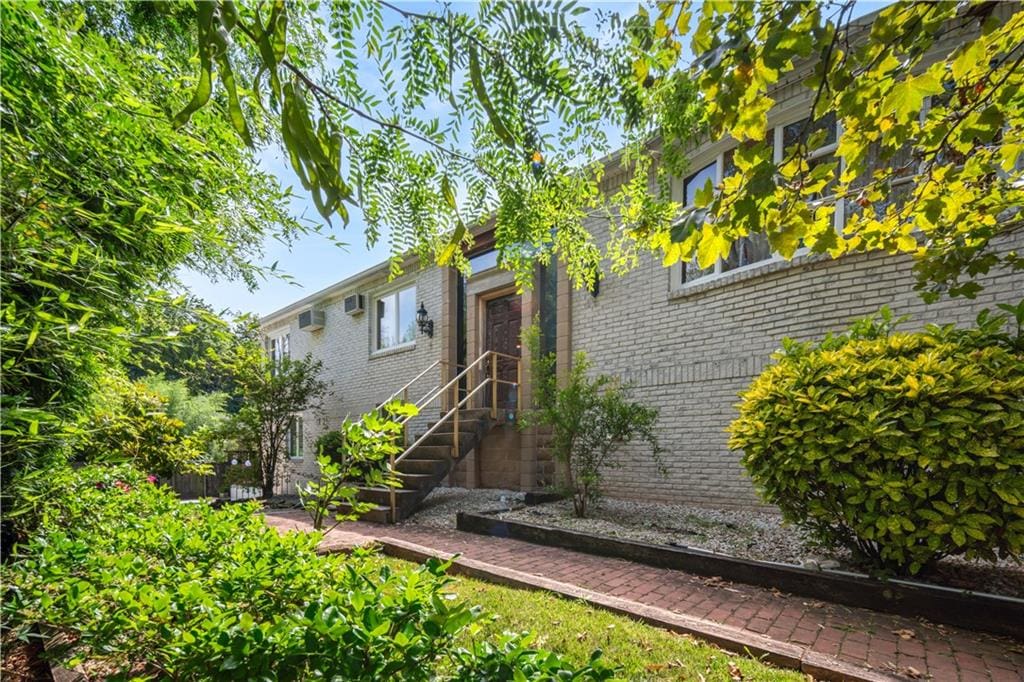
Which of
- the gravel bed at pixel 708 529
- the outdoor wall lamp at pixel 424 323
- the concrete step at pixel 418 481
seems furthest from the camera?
the outdoor wall lamp at pixel 424 323

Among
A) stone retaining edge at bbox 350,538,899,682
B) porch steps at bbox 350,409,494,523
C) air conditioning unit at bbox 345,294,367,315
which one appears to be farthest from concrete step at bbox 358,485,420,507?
air conditioning unit at bbox 345,294,367,315

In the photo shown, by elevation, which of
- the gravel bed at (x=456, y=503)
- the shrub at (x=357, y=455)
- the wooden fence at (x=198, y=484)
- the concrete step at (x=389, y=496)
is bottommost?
the wooden fence at (x=198, y=484)

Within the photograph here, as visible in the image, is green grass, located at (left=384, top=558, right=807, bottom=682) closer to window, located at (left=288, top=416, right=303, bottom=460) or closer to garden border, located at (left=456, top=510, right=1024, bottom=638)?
garden border, located at (left=456, top=510, right=1024, bottom=638)

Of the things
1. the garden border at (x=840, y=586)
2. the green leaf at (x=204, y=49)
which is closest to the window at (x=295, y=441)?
the garden border at (x=840, y=586)

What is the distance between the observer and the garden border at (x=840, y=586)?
9.40 ft

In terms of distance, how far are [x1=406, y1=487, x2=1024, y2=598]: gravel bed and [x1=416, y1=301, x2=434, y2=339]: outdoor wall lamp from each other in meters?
3.93

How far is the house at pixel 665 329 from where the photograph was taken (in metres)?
5.36

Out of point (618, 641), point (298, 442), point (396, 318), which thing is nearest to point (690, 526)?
point (618, 641)

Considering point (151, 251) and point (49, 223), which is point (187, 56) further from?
point (49, 223)

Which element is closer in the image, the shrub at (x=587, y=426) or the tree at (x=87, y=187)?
the tree at (x=87, y=187)

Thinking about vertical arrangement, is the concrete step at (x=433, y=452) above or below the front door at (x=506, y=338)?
below

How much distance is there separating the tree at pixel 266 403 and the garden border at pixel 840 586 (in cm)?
851

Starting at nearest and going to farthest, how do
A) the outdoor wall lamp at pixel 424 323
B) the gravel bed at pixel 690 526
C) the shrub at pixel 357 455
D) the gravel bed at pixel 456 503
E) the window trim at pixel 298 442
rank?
the shrub at pixel 357 455 < the gravel bed at pixel 690 526 < the gravel bed at pixel 456 503 < the outdoor wall lamp at pixel 424 323 < the window trim at pixel 298 442

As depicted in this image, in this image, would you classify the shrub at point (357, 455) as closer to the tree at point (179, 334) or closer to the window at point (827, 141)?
the tree at point (179, 334)
